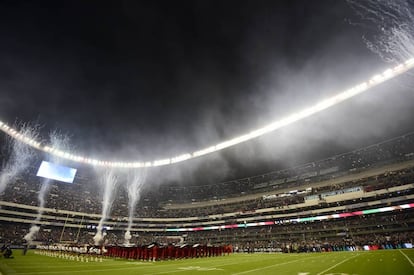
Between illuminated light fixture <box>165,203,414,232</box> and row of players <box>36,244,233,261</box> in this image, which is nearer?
row of players <box>36,244,233,261</box>

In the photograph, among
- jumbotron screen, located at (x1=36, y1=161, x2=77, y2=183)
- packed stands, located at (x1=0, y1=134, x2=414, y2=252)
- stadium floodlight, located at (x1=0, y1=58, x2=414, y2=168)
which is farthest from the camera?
jumbotron screen, located at (x1=36, y1=161, x2=77, y2=183)

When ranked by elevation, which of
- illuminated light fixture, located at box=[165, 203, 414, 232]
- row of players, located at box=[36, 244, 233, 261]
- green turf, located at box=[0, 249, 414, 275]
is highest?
illuminated light fixture, located at box=[165, 203, 414, 232]

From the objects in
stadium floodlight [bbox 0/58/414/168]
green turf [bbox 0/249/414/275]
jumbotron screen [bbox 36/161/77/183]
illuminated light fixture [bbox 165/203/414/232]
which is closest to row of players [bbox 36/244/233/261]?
green turf [bbox 0/249/414/275]

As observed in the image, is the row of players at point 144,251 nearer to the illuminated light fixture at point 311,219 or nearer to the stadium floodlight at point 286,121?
the stadium floodlight at point 286,121

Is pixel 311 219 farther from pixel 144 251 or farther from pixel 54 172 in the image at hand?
pixel 54 172

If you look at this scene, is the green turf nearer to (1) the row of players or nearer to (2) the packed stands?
(1) the row of players

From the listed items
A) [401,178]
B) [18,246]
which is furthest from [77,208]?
[401,178]

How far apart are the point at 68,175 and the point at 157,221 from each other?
110ft

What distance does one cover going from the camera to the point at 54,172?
61.1 m

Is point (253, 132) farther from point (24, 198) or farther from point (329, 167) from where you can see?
point (24, 198)

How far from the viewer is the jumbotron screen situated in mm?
58928

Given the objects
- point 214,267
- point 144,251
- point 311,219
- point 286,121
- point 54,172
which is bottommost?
point 214,267

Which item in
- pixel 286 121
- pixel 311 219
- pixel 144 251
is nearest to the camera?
pixel 144 251

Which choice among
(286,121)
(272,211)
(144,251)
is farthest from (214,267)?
(272,211)
